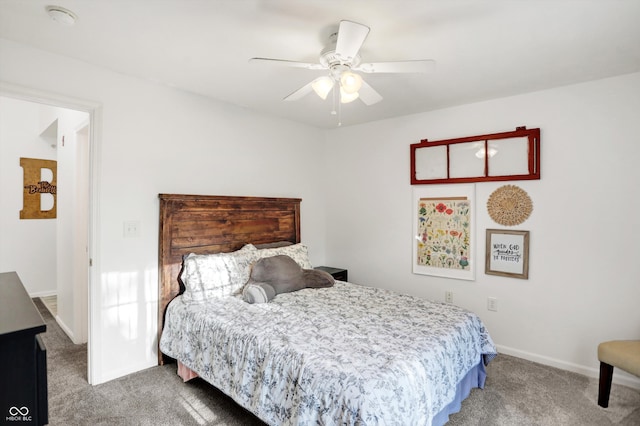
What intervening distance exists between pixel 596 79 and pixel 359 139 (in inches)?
90.0

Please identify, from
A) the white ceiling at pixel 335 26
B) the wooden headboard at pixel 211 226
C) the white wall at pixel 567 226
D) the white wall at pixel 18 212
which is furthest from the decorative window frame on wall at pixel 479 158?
the white wall at pixel 18 212

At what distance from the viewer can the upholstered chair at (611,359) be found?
7.16 ft

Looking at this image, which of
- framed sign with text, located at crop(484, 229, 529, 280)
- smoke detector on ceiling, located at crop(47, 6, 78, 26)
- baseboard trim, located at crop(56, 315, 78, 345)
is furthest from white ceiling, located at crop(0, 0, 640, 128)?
baseboard trim, located at crop(56, 315, 78, 345)

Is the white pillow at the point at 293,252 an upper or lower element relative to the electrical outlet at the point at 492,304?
upper

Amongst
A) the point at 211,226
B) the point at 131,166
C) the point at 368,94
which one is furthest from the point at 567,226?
the point at 131,166

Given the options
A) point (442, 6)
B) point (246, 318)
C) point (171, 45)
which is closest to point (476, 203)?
point (442, 6)

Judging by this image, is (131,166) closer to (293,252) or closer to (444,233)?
(293,252)

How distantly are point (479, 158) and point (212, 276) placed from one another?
107 inches

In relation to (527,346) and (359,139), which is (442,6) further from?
(527,346)

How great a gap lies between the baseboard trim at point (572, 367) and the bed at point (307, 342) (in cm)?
91

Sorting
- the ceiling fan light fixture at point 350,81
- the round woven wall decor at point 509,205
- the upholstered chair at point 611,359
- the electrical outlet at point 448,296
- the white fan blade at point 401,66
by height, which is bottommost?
the upholstered chair at point 611,359

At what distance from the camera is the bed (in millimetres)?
1563

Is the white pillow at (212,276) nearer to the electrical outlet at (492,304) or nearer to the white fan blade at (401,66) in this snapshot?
the white fan blade at (401,66)

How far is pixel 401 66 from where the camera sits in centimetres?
192
